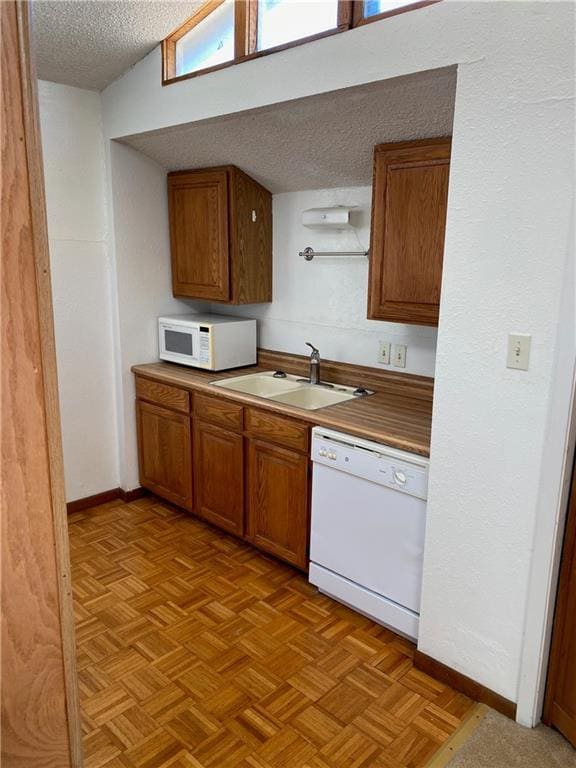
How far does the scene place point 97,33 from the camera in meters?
2.57

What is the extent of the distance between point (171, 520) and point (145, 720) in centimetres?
151

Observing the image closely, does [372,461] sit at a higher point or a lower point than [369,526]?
higher

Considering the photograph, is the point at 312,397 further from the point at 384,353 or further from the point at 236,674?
the point at 236,674

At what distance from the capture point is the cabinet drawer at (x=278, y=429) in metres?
2.51

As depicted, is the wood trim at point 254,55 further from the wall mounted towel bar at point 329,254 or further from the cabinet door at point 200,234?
the wall mounted towel bar at point 329,254

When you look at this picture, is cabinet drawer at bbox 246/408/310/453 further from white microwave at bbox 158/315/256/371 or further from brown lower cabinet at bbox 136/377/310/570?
white microwave at bbox 158/315/256/371

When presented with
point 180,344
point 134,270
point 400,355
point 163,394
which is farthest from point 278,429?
point 134,270

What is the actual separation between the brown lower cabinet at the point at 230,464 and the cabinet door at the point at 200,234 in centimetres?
64

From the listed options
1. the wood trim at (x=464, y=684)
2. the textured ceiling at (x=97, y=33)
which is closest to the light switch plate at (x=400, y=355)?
the wood trim at (x=464, y=684)

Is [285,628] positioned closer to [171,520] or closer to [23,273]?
[171,520]

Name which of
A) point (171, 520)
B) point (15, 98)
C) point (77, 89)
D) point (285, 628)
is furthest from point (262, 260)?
point (15, 98)

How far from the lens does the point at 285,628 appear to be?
94.1 inches

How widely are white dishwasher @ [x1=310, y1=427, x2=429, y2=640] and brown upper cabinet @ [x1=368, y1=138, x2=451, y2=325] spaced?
606 mm

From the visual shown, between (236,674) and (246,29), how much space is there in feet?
8.51
